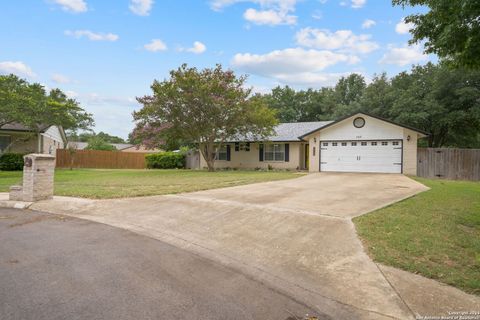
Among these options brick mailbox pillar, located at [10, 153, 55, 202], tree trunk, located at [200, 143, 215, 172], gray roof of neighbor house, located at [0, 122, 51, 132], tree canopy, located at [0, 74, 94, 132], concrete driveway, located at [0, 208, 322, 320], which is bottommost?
concrete driveway, located at [0, 208, 322, 320]

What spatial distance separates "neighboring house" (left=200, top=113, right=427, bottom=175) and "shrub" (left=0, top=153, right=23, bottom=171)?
605 inches

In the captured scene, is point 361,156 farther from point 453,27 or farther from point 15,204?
point 15,204

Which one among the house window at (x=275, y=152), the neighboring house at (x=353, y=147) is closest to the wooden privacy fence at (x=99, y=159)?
the neighboring house at (x=353, y=147)

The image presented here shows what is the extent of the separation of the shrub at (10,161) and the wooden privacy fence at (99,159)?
20.1ft

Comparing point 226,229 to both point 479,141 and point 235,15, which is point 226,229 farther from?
point 479,141

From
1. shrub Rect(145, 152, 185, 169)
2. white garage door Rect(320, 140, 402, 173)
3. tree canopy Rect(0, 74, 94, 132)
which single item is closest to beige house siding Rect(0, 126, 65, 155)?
tree canopy Rect(0, 74, 94, 132)

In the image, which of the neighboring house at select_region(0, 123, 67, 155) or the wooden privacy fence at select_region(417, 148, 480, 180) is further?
the neighboring house at select_region(0, 123, 67, 155)

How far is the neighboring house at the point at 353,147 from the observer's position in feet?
61.9

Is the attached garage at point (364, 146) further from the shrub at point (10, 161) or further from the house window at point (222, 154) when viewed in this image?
the shrub at point (10, 161)

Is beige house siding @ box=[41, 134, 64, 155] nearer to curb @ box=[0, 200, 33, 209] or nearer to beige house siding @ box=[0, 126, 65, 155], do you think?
beige house siding @ box=[0, 126, 65, 155]

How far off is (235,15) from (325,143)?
10.0 m

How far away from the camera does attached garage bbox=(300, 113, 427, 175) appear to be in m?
18.8

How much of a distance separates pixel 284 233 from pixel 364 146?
1588cm

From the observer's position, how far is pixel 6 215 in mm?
7633
